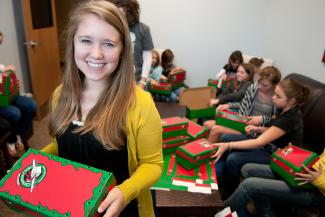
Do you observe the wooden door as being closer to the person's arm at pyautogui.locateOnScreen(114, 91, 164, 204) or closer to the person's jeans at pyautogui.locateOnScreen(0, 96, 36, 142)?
the person's jeans at pyautogui.locateOnScreen(0, 96, 36, 142)

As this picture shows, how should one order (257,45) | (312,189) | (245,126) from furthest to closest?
1. (257,45)
2. (245,126)
3. (312,189)

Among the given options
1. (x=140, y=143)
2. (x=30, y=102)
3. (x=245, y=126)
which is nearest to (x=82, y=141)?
(x=140, y=143)

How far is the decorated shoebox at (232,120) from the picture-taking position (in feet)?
7.64

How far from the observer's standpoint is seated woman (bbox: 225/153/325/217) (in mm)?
1517

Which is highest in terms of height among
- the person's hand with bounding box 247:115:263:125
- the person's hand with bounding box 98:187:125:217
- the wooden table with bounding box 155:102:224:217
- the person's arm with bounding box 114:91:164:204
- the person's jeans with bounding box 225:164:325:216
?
the person's arm with bounding box 114:91:164:204

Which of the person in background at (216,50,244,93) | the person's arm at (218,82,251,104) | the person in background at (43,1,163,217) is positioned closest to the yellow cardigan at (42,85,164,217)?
the person in background at (43,1,163,217)

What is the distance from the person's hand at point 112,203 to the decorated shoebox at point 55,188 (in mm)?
16

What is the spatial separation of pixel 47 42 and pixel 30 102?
1379 millimetres

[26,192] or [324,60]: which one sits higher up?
[324,60]

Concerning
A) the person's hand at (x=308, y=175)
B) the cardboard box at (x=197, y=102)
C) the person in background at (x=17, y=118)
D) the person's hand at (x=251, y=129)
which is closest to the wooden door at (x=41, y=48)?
the person in background at (x=17, y=118)

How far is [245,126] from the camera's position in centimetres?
233

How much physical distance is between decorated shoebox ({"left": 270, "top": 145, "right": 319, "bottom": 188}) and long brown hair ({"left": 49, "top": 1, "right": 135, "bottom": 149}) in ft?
3.79

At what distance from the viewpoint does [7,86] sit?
7.20ft

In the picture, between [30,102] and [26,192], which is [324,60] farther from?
[30,102]
